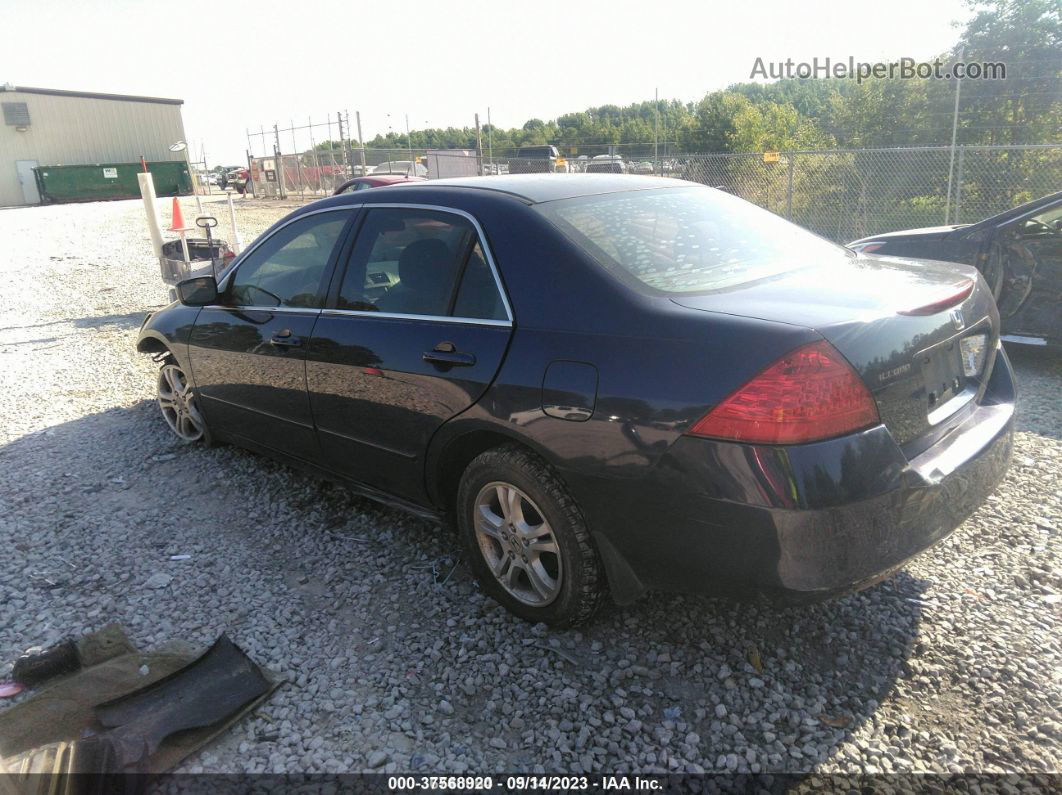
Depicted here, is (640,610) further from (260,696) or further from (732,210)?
(732,210)

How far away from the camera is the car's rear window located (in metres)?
2.88

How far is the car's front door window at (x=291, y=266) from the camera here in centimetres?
388

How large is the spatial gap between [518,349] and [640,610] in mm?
1216

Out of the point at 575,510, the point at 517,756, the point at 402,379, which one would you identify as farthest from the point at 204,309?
the point at 517,756

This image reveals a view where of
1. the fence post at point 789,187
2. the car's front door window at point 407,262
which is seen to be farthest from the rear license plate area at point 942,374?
the fence post at point 789,187

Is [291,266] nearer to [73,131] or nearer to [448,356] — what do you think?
[448,356]

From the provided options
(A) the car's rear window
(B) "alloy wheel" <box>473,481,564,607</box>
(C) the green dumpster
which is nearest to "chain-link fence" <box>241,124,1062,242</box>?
(A) the car's rear window

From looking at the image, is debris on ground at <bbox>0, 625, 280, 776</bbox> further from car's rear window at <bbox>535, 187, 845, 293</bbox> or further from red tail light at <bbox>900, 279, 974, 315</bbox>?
red tail light at <bbox>900, 279, 974, 315</bbox>

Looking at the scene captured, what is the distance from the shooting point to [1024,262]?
6.12 metres

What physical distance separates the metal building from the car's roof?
48918 mm

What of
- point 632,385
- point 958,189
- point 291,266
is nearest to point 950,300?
point 632,385

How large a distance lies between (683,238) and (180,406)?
3743 mm

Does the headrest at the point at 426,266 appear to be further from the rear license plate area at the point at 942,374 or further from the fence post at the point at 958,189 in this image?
the fence post at the point at 958,189

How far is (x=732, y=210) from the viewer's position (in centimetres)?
357
